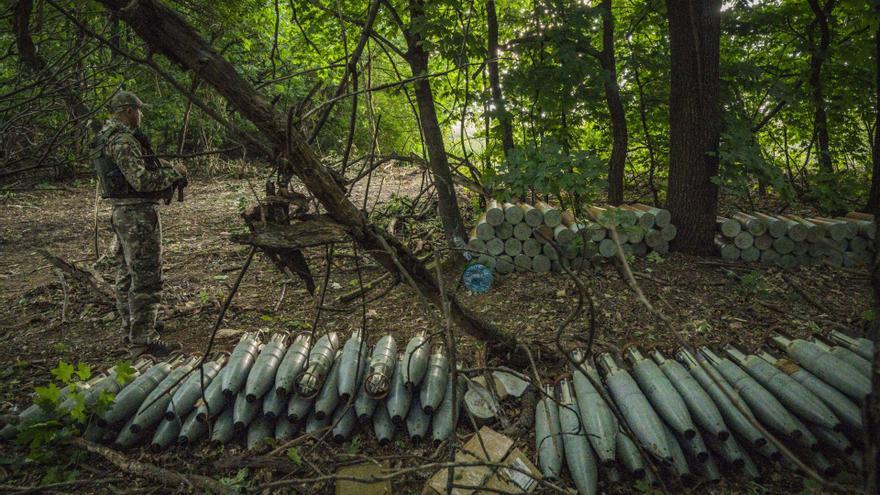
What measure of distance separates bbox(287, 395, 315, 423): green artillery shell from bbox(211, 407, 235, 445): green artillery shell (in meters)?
0.39

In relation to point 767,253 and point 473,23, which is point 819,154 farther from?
point 473,23

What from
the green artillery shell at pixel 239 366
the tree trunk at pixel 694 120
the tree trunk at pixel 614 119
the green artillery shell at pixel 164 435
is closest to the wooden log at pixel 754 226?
the tree trunk at pixel 694 120

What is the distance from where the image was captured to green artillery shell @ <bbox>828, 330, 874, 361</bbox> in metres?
2.83

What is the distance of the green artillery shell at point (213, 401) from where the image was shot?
2.87 metres

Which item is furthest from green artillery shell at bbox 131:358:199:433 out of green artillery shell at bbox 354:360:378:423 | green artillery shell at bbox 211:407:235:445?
green artillery shell at bbox 354:360:378:423

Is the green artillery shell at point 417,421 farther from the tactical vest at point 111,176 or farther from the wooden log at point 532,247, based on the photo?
the tactical vest at point 111,176

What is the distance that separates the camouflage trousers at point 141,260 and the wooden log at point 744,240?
6.18 metres

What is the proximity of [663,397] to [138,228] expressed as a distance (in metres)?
4.32

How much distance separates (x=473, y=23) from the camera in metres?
6.26

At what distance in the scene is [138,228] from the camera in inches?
154

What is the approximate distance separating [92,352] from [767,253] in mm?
7208

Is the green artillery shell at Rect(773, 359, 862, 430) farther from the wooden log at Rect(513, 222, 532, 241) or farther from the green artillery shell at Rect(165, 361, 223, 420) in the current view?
the green artillery shell at Rect(165, 361, 223, 420)

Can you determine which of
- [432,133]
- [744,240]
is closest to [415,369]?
[432,133]

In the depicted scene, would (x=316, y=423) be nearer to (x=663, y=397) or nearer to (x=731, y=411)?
(x=663, y=397)
